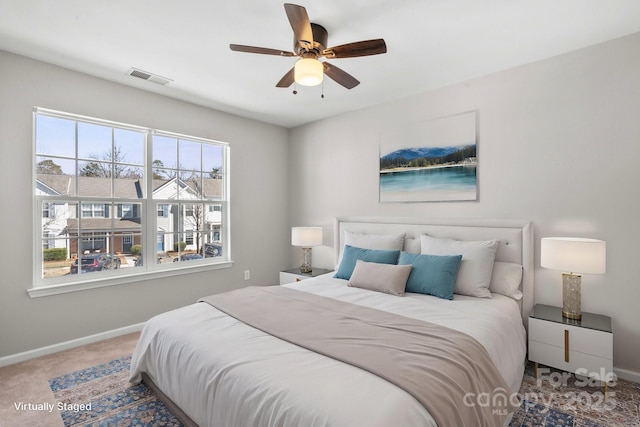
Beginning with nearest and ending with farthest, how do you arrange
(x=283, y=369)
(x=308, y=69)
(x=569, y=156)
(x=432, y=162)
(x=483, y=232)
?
(x=283, y=369)
(x=308, y=69)
(x=569, y=156)
(x=483, y=232)
(x=432, y=162)

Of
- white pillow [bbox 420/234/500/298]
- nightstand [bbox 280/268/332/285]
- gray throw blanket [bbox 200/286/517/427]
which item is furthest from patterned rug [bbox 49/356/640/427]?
nightstand [bbox 280/268/332/285]

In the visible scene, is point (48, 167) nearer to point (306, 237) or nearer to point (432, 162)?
point (306, 237)

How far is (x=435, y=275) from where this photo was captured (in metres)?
2.60

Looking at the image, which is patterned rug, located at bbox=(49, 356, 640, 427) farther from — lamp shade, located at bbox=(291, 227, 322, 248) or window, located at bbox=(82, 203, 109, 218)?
lamp shade, located at bbox=(291, 227, 322, 248)

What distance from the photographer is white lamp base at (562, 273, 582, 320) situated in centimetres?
236

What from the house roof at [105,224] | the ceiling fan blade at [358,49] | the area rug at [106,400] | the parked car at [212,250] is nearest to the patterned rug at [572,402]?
the area rug at [106,400]

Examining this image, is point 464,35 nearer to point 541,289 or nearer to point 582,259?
point 582,259

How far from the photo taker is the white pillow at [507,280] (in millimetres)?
2631

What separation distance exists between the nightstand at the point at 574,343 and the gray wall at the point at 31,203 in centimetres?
326

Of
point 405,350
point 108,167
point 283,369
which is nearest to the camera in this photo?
point 283,369

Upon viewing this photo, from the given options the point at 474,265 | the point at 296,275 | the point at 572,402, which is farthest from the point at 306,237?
the point at 572,402

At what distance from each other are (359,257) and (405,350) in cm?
167

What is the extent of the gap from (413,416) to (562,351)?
184 cm

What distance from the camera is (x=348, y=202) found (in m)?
4.06
